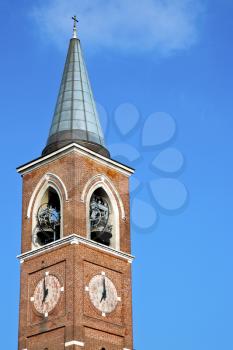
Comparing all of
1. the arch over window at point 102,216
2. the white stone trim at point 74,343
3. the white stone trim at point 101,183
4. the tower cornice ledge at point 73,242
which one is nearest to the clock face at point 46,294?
the tower cornice ledge at point 73,242

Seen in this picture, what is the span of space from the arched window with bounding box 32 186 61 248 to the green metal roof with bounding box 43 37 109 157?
248cm

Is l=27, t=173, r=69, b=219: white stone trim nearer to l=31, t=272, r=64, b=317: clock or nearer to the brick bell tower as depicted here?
the brick bell tower

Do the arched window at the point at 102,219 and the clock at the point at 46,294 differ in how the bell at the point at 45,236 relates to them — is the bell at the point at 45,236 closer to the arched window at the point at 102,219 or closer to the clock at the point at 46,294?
the arched window at the point at 102,219

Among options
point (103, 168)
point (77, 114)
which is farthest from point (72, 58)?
point (103, 168)

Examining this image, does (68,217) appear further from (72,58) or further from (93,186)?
(72,58)

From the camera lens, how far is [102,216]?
41.3m

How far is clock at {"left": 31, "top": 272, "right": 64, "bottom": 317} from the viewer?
3872 cm

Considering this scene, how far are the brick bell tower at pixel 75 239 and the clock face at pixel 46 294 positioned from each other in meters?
0.05

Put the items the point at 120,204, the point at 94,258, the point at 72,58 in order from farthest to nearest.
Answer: the point at 72,58 → the point at 120,204 → the point at 94,258

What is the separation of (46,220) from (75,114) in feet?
19.1

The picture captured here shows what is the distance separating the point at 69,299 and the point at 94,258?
2.64 m

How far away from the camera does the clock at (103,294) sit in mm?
38775

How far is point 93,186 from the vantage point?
135 feet

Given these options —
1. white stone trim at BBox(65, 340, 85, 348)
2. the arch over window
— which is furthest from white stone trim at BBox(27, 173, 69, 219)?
white stone trim at BBox(65, 340, 85, 348)
